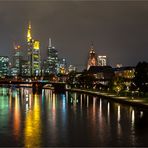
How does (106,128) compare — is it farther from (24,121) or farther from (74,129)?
(24,121)

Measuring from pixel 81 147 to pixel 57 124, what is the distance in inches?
473

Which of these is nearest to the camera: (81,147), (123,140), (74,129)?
(81,147)

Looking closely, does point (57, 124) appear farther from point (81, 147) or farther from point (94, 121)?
point (81, 147)

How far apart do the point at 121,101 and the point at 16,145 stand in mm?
41657

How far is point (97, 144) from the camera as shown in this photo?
27.7 m

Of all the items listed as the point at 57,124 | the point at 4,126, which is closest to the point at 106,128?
the point at 57,124

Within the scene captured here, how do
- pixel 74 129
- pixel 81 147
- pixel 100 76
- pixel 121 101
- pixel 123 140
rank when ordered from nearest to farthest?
1. pixel 81 147
2. pixel 123 140
3. pixel 74 129
4. pixel 121 101
5. pixel 100 76

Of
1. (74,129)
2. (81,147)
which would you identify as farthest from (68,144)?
(74,129)

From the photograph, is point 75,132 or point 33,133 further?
point 75,132

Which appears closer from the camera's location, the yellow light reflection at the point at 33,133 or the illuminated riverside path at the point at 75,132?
the yellow light reflection at the point at 33,133

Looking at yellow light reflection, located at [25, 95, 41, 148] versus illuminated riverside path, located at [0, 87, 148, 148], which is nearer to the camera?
yellow light reflection, located at [25, 95, 41, 148]

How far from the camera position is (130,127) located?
36.4 m

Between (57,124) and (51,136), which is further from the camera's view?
(57,124)

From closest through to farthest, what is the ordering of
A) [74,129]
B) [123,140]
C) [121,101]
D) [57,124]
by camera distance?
[123,140], [74,129], [57,124], [121,101]
